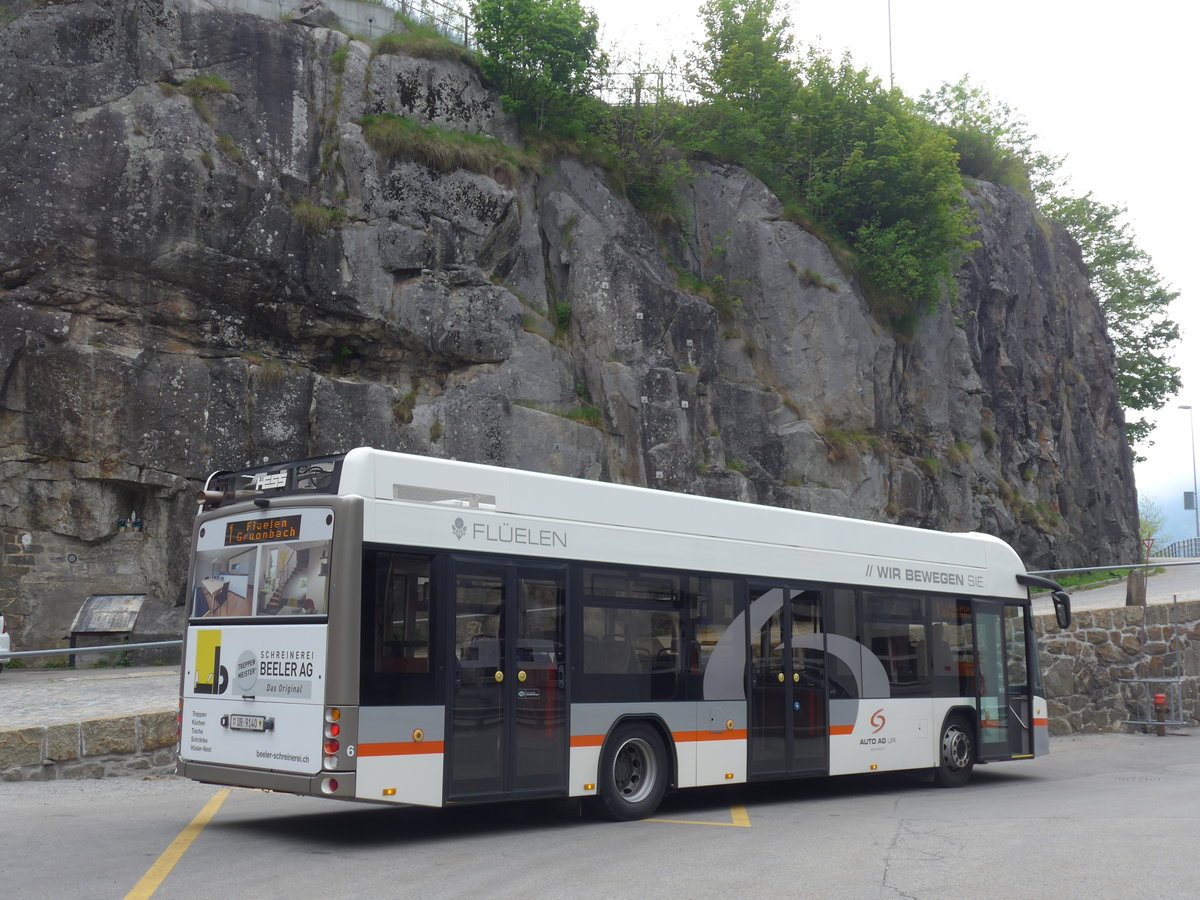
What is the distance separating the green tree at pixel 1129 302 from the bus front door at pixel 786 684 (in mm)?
50200

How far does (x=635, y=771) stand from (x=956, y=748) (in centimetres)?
549

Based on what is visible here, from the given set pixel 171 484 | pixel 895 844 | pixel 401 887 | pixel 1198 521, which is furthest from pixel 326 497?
pixel 1198 521

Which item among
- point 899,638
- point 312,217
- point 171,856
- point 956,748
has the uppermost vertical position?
point 312,217

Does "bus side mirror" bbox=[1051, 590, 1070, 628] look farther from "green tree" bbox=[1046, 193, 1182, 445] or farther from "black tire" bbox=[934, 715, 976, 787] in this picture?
"green tree" bbox=[1046, 193, 1182, 445]

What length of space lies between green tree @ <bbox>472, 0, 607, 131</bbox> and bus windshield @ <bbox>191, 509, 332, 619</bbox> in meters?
21.4

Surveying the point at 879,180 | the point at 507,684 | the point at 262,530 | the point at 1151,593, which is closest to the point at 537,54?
the point at 879,180

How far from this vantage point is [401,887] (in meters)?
7.34

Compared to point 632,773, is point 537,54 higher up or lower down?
higher up

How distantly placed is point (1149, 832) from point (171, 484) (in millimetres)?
18541

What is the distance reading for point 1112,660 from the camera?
2136 centimetres

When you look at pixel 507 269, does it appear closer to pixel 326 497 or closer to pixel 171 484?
pixel 171 484

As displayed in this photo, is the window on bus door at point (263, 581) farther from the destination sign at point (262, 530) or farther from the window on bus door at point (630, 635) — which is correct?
the window on bus door at point (630, 635)

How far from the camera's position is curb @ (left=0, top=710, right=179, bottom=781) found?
11.3 meters

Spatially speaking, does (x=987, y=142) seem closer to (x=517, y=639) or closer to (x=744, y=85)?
(x=744, y=85)
